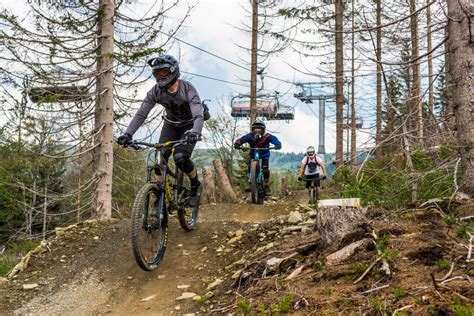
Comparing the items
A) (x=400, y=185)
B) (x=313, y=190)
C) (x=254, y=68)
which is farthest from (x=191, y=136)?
(x=254, y=68)

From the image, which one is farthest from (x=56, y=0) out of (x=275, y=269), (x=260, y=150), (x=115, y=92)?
(x=275, y=269)

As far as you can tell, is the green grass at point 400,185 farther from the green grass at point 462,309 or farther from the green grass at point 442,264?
the green grass at point 462,309

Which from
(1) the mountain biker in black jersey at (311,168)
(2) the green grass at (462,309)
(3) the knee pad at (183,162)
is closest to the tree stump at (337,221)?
(2) the green grass at (462,309)

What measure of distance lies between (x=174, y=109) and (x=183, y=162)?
84 centimetres

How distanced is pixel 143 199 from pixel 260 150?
585cm

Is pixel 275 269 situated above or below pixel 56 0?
below

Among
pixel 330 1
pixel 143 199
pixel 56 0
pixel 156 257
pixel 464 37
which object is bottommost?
pixel 156 257

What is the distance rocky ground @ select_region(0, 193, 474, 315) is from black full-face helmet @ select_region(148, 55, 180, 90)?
8.53ft

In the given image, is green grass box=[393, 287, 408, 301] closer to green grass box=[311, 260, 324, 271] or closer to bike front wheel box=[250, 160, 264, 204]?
green grass box=[311, 260, 324, 271]

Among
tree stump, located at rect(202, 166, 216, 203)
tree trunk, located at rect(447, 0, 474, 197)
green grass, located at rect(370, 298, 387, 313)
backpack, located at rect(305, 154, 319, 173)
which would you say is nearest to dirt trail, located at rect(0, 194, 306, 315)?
green grass, located at rect(370, 298, 387, 313)

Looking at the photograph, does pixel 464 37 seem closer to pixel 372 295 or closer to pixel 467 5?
pixel 467 5

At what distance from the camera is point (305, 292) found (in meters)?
3.37

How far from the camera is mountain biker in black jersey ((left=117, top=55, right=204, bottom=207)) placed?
563 cm

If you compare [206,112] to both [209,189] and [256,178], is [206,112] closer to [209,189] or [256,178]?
[256,178]
